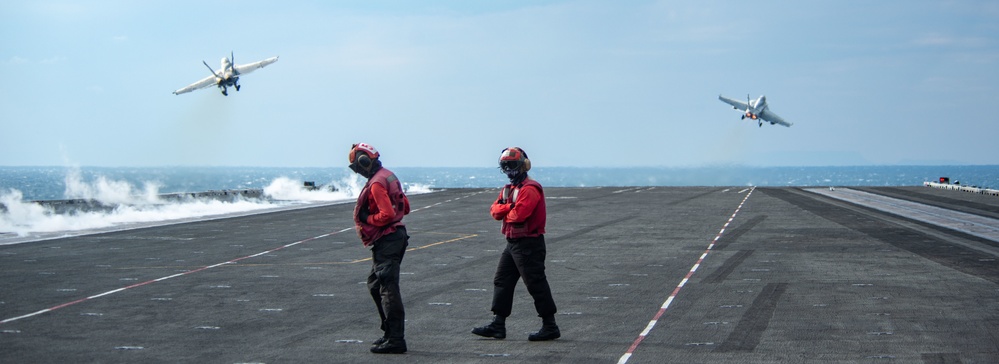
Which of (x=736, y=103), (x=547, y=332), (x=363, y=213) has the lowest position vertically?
(x=547, y=332)

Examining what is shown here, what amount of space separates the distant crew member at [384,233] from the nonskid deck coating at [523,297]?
37cm

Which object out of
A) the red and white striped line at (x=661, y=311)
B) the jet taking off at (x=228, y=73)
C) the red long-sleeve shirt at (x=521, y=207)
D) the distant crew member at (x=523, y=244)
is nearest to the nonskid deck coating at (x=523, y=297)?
the red and white striped line at (x=661, y=311)

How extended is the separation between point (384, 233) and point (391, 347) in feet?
4.47

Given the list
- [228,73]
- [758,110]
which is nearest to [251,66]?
[228,73]

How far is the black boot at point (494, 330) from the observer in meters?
11.2

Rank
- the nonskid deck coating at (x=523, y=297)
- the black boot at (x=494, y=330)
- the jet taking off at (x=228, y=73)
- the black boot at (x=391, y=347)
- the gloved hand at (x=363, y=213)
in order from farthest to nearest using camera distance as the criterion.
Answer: the jet taking off at (x=228, y=73)
the black boot at (x=494, y=330)
the gloved hand at (x=363, y=213)
the nonskid deck coating at (x=523, y=297)
the black boot at (x=391, y=347)

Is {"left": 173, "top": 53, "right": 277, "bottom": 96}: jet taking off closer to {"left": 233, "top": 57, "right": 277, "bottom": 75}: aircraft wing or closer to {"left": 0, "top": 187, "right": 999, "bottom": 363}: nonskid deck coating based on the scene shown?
{"left": 233, "top": 57, "right": 277, "bottom": 75}: aircraft wing

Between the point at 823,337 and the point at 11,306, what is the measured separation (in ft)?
39.6

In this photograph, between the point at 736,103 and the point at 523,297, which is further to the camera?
the point at 736,103

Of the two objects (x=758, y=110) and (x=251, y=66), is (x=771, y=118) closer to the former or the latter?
(x=758, y=110)

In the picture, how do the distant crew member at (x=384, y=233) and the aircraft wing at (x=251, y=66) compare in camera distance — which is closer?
the distant crew member at (x=384, y=233)

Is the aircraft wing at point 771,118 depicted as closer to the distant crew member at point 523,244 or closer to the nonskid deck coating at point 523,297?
the nonskid deck coating at point 523,297

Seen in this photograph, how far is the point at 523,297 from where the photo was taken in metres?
14.8

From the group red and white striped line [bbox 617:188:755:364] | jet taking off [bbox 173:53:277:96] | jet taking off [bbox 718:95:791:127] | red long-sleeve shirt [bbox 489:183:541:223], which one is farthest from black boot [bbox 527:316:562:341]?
jet taking off [bbox 718:95:791:127]
